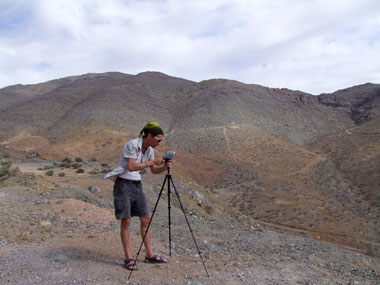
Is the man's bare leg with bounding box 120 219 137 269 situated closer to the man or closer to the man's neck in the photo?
the man

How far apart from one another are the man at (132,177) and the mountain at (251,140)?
40.2 feet

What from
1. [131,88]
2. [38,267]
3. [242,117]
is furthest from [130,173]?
[131,88]

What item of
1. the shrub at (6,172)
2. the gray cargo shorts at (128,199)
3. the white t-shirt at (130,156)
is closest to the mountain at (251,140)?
the shrub at (6,172)

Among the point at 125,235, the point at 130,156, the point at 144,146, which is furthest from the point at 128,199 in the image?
the point at 144,146

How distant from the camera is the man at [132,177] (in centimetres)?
410

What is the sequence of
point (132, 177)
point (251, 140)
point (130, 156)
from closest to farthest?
1. point (130, 156)
2. point (132, 177)
3. point (251, 140)

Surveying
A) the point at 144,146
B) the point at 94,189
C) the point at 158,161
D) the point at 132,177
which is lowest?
the point at 94,189

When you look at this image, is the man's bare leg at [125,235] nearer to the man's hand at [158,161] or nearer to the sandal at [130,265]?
the sandal at [130,265]

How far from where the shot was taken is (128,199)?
423cm

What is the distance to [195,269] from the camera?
15.0 feet

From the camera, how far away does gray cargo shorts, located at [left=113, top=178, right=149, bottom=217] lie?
4188 millimetres

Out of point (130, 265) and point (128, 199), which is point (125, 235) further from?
point (128, 199)

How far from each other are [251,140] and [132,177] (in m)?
35.9

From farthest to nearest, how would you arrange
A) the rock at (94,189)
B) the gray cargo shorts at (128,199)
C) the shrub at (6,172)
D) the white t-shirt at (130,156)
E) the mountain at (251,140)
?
the mountain at (251,140) < the shrub at (6,172) < the rock at (94,189) < the gray cargo shorts at (128,199) < the white t-shirt at (130,156)
